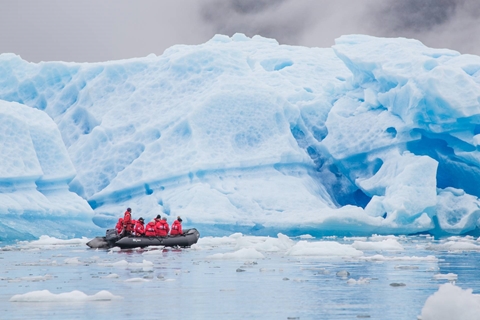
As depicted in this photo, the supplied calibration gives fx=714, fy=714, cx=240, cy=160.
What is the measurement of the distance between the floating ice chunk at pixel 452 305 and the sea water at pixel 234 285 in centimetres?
83

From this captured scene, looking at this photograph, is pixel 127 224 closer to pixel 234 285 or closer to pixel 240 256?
pixel 240 256

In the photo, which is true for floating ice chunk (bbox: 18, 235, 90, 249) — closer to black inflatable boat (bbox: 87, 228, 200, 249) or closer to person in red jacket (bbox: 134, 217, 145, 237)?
black inflatable boat (bbox: 87, 228, 200, 249)

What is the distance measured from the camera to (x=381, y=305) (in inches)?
234

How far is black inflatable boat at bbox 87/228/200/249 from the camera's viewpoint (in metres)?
15.2

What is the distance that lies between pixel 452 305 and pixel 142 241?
1151 centimetres

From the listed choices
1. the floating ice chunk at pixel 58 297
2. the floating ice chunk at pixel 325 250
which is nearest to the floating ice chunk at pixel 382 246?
the floating ice chunk at pixel 325 250

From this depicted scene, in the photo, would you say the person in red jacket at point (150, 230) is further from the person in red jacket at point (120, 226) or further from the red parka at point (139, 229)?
the person in red jacket at point (120, 226)

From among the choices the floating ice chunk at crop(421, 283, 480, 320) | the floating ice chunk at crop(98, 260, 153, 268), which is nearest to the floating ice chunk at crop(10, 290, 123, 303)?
the floating ice chunk at crop(421, 283, 480, 320)

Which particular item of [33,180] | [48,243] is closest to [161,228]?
[48,243]

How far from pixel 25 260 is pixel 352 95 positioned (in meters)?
14.5

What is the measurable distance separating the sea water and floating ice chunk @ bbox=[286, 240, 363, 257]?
0.07 ft

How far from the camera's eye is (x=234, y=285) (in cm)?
769

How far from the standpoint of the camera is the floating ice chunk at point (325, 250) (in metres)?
12.3

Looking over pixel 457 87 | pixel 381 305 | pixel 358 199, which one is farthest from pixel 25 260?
pixel 358 199
